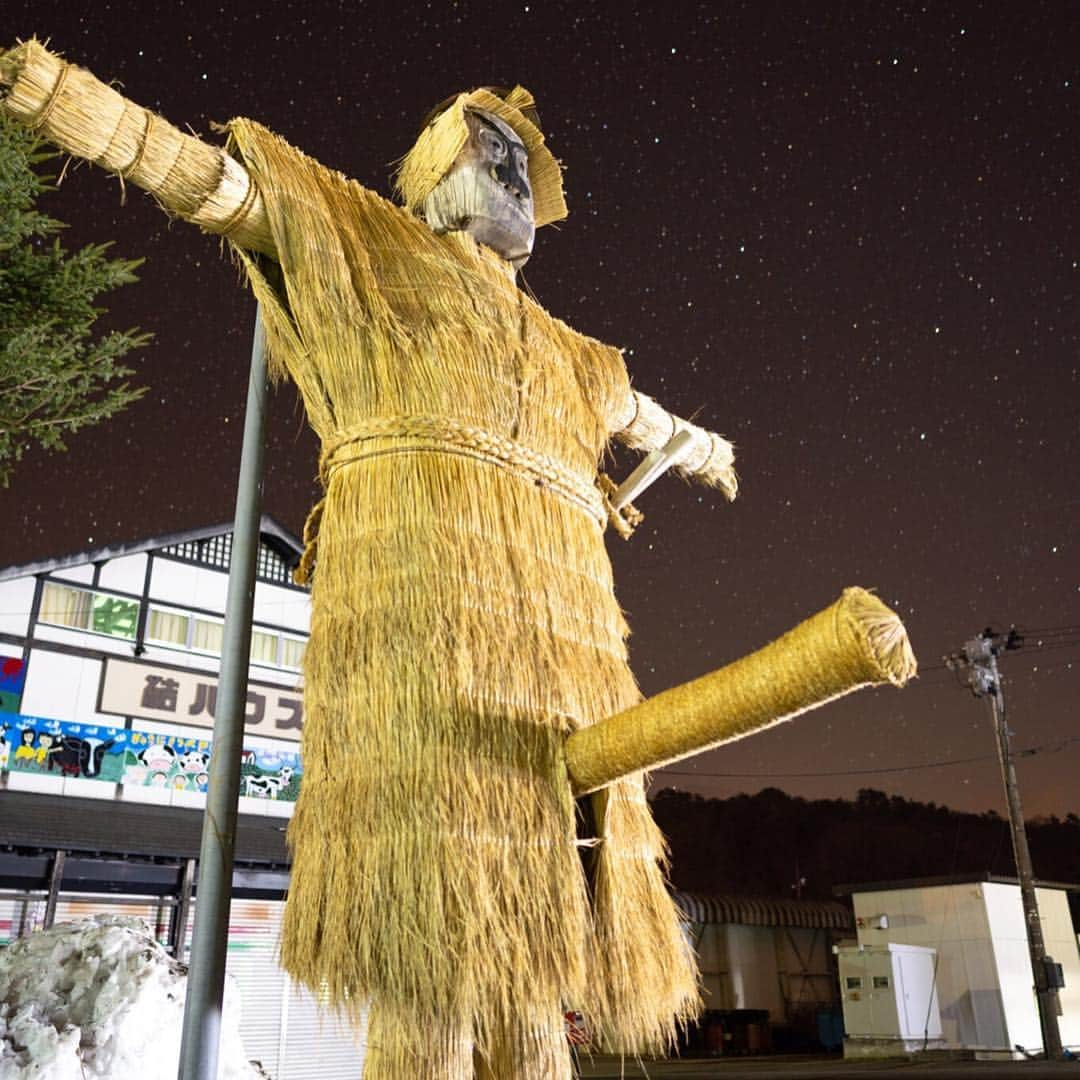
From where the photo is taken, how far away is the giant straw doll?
1.48m

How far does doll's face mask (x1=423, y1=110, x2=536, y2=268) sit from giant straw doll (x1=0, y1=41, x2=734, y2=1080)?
141mm

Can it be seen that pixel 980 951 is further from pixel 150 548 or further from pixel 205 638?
pixel 150 548

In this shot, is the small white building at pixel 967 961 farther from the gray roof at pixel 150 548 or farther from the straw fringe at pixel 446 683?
the straw fringe at pixel 446 683

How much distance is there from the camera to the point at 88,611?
37.0 feet

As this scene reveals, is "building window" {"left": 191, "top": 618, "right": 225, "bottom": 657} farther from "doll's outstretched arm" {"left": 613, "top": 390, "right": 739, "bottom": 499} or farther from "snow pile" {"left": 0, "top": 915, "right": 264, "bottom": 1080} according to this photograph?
"doll's outstretched arm" {"left": 613, "top": 390, "right": 739, "bottom": 499}

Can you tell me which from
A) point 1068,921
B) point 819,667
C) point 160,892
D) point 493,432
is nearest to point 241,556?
point 493,432

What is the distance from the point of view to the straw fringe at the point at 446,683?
1470 millimetres

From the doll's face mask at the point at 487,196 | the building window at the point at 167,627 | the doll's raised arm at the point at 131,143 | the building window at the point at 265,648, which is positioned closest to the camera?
the doll's raised arm at the point at 131,143

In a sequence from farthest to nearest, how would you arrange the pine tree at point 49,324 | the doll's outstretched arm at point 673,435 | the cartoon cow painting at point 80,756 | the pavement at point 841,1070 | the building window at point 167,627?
1. the building window at point 167,627
2. the pavement at point 841,1070
3. the cartoon cow painting at point 80,756
4. the pine tree at point 49,324
5. the doll's outstretched arm at point 673,435

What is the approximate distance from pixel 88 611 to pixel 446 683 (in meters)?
10.9

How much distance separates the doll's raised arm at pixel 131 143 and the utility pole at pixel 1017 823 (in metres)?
14.9

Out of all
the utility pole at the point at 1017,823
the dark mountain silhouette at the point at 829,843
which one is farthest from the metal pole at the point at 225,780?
the dark mountain silhouette at the point at 829,843

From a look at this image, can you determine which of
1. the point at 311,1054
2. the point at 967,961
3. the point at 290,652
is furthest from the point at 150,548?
the point at 967,961

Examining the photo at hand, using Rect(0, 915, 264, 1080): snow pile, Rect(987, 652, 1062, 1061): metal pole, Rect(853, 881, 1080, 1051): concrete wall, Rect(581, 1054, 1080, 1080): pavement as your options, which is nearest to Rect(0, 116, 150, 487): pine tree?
Rect(0, 915, 264, 1080): snow pile
